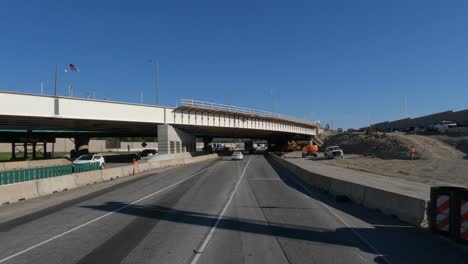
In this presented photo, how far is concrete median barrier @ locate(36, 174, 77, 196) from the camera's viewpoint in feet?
76.0

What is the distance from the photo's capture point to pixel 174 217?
1442cm

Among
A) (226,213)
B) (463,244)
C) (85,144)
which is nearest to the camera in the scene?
(463,244)

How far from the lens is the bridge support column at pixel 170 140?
55.7 metres

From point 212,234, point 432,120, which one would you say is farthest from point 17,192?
point 432,120

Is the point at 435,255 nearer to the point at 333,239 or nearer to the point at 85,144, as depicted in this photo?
the point at 333,239

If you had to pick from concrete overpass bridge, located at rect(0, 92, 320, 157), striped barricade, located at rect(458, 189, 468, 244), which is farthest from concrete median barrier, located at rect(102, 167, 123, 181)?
striped barricade, located at rect(458, 189, 468, 244)

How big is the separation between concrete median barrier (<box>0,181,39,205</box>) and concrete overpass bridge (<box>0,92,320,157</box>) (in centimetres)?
1823

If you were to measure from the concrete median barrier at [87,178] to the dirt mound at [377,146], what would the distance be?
39.4 metres

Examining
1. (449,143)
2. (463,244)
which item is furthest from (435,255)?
(449,143)

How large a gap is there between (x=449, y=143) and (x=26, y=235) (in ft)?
198

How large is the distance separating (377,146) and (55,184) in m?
55.3

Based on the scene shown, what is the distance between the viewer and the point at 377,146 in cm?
7025

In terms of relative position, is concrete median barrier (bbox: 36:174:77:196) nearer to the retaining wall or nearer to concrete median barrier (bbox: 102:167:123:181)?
the retaining wall

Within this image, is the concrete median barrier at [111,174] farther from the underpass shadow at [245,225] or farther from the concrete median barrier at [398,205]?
the concrete median barrier at [398,205]
